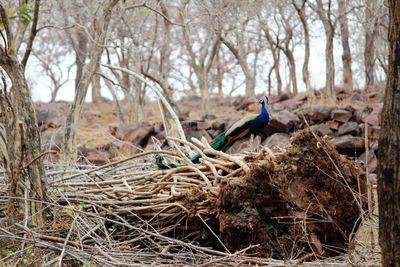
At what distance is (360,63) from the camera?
34.8 metres

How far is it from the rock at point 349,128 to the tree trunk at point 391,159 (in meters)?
9.95

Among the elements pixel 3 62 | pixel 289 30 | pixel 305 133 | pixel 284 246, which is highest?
pixel 289 30

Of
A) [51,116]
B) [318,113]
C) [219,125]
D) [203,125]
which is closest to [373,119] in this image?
[318,113]

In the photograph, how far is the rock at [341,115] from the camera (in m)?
12.5

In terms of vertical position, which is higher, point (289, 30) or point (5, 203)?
point (289, 30)

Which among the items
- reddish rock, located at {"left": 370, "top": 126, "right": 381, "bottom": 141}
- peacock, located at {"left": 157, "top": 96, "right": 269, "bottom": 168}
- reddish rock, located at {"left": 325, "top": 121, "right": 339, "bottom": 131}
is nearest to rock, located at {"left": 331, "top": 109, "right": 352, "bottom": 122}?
reddish rock, located at {"left": 325, "top": 121, "right": 339, "bottom": 131}

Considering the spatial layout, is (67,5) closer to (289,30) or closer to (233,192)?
(289,30)

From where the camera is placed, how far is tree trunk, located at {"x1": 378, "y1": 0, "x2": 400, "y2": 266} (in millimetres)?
2146

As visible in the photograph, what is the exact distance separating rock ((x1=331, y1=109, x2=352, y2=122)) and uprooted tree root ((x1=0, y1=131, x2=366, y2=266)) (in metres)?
8.71

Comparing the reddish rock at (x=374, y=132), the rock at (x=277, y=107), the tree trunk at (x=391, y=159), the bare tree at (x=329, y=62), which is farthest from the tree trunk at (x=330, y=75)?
the tree trunk at (x=391, y=159)

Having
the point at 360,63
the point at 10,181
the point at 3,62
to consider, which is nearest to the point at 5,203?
the point at 10,181

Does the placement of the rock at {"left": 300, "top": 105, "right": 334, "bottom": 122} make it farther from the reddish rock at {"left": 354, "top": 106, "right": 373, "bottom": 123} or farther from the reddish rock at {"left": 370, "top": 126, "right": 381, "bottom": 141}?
the reddish rock at {"left": 370, "top": 126, "right": 381, "bottom": 141}

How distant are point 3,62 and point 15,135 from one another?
531 millimetres

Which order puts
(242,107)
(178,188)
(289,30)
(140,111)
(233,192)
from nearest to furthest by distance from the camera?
(233,192), (178,188), (242,107), (140,111), (289,30)
